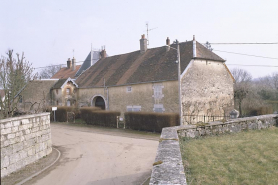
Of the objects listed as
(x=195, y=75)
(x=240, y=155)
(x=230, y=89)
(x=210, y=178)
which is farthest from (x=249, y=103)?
(x=210, y=178)

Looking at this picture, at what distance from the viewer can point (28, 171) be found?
771 cm

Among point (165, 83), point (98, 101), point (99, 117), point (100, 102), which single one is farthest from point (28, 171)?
point (98, 101)

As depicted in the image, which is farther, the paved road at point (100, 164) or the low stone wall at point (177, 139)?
the paved road at point (100, 164)

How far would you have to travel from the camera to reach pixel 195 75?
776 inches

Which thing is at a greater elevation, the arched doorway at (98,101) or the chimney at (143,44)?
the chimney at (143,44)

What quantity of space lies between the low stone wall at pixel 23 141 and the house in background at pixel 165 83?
11489 millimetres

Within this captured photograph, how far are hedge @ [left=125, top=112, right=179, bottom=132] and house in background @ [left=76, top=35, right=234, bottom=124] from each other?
2856 millimetres

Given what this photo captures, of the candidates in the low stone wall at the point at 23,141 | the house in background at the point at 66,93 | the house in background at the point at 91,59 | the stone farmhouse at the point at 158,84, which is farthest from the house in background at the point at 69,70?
the low stone wall at the point at 23,141

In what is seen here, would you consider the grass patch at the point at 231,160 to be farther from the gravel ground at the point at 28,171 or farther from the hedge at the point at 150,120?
the hedge at the point at 150,120

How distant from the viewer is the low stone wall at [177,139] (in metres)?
3.40

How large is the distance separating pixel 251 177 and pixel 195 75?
623 inches

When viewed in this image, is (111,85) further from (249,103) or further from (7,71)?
(249,103)

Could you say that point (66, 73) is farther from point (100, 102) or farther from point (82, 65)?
point (100, 102)

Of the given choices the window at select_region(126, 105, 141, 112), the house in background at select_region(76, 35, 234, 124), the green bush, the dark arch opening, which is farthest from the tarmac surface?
the green bush
